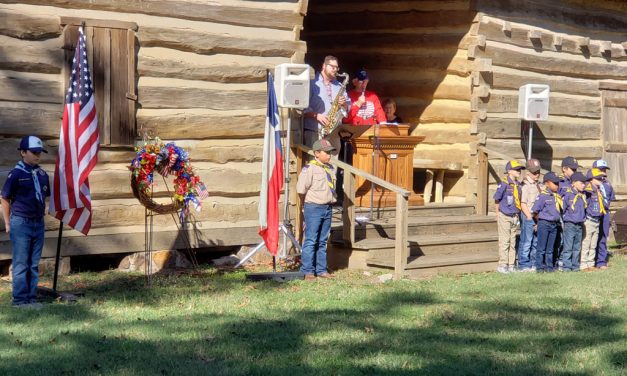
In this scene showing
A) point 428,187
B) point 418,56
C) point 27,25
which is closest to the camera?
point 27,25

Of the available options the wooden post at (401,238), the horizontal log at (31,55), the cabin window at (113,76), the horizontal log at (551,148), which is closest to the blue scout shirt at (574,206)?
the horizontal log at (551,148)

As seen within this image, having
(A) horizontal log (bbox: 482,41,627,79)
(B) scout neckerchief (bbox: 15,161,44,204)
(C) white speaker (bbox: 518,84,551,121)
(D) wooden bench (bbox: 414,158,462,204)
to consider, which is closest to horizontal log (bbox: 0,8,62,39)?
(B) scout neckerchief (bbox: 15,161,44,204)

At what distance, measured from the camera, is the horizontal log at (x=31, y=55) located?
1091 cm

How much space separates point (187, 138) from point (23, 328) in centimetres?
431

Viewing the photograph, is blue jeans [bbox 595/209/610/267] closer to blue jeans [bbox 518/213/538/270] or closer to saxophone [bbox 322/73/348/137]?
blue jeans [bbox 518/213/538/270]

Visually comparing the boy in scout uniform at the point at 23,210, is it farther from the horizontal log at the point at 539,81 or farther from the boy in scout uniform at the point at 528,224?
the horizontal log at the point at 539,81

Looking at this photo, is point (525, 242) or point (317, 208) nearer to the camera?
point (317, 208)

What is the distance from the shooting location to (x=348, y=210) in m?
12.2

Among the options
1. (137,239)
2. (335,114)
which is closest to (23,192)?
(137,239)

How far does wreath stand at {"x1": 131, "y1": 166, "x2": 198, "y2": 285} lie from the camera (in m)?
11.0

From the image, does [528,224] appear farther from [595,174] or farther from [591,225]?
[595,174]

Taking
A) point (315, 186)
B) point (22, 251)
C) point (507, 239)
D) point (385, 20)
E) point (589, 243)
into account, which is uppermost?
point (385, 20)

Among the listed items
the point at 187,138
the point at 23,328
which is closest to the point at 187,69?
the point at 187,138

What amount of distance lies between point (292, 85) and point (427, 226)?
2.94m
